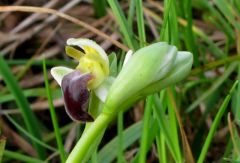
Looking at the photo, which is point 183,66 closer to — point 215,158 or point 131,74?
point 131,74

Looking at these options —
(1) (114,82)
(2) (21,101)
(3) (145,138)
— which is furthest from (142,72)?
(2) (21,101)

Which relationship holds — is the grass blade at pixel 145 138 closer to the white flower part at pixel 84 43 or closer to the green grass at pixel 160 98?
the green grass at pixel 160 98

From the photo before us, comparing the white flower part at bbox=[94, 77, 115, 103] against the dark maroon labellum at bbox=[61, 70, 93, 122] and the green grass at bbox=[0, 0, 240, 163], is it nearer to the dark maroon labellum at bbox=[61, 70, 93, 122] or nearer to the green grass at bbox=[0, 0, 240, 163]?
the dark maroon labellum at bbox=[61, 70, 93, 122]

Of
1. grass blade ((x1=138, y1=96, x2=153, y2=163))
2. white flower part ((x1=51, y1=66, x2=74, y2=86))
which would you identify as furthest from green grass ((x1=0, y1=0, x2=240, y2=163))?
white flower part ((x1=51, y1=66, x2=74, y2=86))

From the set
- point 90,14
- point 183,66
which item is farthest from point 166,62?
point 90,14

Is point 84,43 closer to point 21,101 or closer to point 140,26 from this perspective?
point 140,26

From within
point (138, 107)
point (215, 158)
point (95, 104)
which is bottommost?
point (215, 158)
